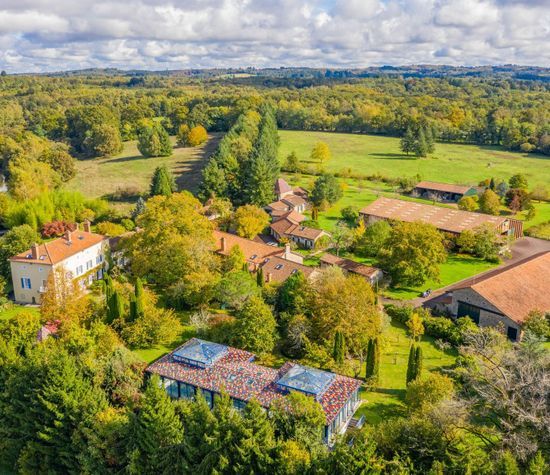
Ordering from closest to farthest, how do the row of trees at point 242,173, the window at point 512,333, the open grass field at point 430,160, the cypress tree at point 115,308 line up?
the cypress tree at point 115,308 < the window at point 512,333 < the row of trees at point 242,173 < the open grass field at point 430,160

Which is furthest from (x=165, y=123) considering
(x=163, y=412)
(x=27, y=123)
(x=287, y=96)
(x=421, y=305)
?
(x=163, y=412)

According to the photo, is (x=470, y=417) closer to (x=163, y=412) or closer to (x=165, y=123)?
(x=163, y=412)

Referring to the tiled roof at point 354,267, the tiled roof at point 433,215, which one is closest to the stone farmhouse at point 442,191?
the tiled roof at point 433,215

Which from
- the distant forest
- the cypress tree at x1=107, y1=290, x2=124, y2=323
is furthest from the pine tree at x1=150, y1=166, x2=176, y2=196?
the distant forest

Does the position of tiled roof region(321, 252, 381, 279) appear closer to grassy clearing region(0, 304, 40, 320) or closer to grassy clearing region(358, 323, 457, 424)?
grassy clearing region(358, 323, 457, 424)

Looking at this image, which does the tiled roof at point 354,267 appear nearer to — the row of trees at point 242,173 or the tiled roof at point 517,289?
the tiled roof at point 517,289

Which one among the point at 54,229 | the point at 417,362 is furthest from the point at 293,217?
the point at 417,362
